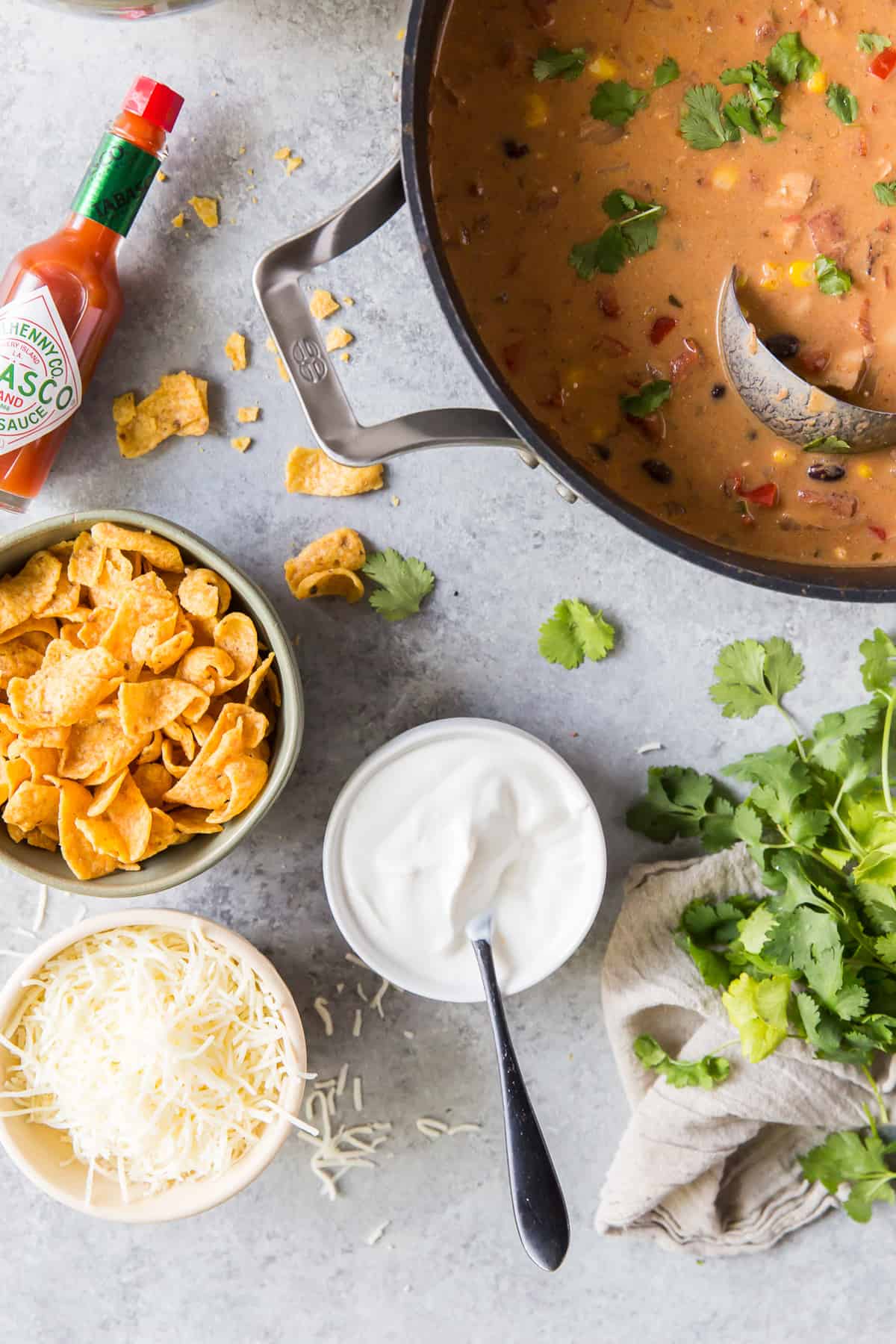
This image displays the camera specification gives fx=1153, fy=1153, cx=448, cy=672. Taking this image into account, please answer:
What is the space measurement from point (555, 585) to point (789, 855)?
602 mm

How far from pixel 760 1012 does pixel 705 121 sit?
140 centimetres

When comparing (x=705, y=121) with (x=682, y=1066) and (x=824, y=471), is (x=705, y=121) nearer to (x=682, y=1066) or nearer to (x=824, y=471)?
(x=824, y=471)

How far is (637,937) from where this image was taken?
2.04 m

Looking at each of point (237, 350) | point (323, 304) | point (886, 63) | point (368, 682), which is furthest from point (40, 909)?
point (886, 63)

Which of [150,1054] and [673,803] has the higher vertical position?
[673,803]

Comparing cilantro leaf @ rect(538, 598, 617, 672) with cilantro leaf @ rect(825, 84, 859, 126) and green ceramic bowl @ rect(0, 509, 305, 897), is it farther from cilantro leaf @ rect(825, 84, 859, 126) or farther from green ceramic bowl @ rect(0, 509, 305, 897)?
cilantro leaf @ rect(825, 84, 859, 126)

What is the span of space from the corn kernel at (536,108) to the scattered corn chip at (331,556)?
2.30 feet

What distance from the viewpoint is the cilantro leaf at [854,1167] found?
2.04 metres

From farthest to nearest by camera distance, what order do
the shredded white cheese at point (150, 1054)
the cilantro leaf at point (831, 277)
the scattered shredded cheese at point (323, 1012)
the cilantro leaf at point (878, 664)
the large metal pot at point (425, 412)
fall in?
the scattered shredded cheese at point (323, 1012) < the cilantro leaf at point (878, 664) < the shredded white cheese at point (150, 1054) < the cilantro leaf at point (831, 277) < the large metal pot at point (425, 412)

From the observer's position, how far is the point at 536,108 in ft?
5.57

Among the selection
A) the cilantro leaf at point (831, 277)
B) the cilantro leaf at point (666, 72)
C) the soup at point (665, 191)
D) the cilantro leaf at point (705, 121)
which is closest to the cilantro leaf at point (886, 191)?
the soup at point (665, 191)

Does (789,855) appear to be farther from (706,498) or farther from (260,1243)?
(260,1243)

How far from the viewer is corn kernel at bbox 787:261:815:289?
170 centimetres

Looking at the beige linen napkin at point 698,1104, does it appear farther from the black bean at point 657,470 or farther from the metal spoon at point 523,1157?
the black bean at point 657,470
